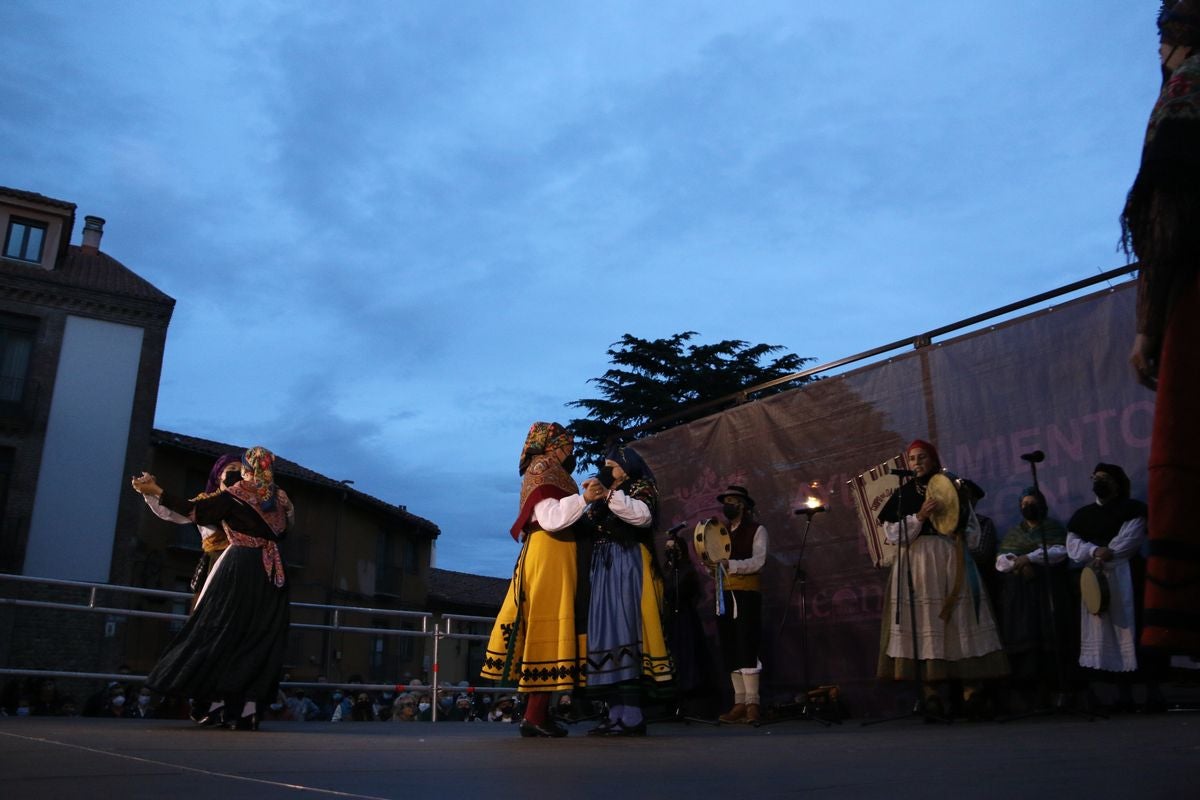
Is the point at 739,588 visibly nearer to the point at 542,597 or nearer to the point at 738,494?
the point at 738,494

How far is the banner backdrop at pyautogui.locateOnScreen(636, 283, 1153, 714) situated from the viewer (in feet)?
22.9

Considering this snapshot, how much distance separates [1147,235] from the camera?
2590 mm

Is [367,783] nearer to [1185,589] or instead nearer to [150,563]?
[1185,589]

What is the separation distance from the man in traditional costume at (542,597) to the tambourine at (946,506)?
2506mm

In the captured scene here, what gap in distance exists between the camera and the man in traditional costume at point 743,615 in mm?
8109

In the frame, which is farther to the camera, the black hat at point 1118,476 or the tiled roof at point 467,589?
the tiled roof at point 467,589

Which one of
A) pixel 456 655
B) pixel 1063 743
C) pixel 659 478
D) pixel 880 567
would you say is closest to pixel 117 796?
pixel 1063 743

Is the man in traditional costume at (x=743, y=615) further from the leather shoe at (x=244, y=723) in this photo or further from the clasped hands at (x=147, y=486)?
the clasped hands at (x=147, y=486)

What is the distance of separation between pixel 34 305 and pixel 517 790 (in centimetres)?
2394

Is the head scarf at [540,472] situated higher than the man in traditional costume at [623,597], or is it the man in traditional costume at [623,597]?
the head scarf at [540,472]

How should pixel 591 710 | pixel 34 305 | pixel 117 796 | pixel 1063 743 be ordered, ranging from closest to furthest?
pixel 117 796
pixel 1063 743
pixel 591 710
pixel 34 305

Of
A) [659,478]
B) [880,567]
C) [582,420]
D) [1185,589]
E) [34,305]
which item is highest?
[34,305]

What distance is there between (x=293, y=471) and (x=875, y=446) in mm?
22914

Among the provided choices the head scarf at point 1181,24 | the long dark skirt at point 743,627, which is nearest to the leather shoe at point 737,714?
the long dark skirt at point 743,627
